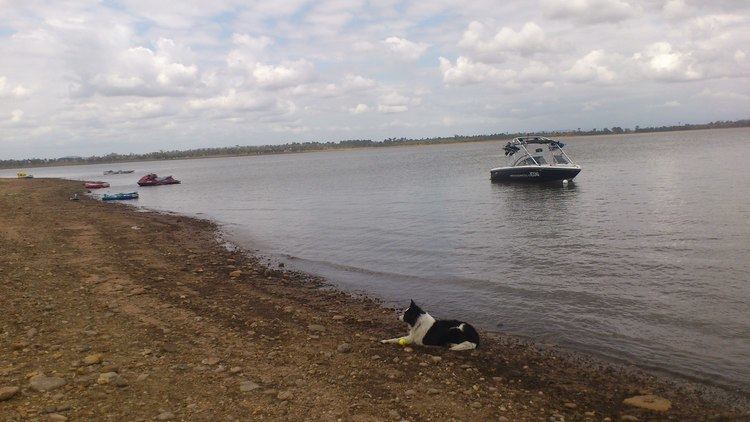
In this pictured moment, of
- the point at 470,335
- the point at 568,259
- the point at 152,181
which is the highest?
the point at 152,181

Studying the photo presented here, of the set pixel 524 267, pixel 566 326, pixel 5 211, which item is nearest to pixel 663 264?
pixel 524 267

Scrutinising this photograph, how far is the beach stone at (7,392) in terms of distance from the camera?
6.15 metres

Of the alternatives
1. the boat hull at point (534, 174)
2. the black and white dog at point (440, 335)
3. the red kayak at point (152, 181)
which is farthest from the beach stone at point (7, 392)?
the red kayak at point (152, 181)

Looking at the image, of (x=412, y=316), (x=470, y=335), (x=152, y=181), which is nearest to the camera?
(x=470, y=335)

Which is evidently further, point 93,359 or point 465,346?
point 465,346

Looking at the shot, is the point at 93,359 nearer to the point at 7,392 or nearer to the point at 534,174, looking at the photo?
the point at 7,392

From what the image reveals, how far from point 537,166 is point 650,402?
1660 inches

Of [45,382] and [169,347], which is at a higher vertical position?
[45,382]

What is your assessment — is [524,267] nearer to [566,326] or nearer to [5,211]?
[566,326]

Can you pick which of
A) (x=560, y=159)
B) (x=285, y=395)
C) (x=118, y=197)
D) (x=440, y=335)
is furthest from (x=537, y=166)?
(x=285, y=395)

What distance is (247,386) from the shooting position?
717cm

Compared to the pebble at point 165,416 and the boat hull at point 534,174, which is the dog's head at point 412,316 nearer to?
the pebble at point 165,416

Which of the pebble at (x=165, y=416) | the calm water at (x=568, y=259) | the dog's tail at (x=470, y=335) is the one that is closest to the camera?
the pebble at (x=165, y=416)

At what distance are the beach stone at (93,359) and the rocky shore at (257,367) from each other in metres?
0.04
